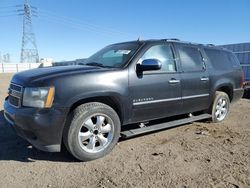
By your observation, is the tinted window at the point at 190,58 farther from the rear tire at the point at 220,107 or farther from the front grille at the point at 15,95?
the front grille at the point at 15,95

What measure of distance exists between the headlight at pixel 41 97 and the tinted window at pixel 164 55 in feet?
6.23

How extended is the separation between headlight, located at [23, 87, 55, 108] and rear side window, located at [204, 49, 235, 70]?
3879mm

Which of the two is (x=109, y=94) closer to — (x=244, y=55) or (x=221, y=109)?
(x=221, y=109)

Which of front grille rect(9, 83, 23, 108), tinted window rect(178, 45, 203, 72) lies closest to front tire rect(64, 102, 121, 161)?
front grille rect(9, 83, 23, 108)

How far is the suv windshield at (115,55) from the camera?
458cm

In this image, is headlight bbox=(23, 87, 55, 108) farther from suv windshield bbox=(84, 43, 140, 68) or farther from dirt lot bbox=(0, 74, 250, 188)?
suv windshield bbox=(84, 43, 140, 68)

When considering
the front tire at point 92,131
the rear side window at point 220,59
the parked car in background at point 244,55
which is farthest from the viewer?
the parked car in background at point 244,55

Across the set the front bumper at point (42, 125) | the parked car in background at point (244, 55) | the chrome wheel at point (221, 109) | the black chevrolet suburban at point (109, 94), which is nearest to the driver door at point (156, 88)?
the black chevrolet suburban at point (109, 94)

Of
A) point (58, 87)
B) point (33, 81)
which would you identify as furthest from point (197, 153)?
point (33, 81)

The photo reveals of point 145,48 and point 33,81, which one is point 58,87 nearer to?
point 33,81

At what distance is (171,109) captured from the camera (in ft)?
16.5

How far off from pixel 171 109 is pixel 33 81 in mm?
2566

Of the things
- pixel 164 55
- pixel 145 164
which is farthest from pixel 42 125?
pixel 164 55

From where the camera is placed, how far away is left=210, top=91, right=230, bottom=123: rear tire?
609 cm
